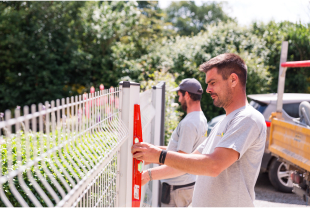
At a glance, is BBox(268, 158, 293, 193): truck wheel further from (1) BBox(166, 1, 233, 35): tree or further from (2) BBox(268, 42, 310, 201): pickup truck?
(1) BBox(166, 1, 233, 35): tree

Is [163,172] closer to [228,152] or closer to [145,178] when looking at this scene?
[145,178]

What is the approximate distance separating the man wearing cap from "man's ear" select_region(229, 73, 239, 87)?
3.45ft

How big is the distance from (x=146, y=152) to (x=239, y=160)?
0.62 meters

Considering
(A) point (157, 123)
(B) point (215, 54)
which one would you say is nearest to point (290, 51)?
(B) point (215, 54)

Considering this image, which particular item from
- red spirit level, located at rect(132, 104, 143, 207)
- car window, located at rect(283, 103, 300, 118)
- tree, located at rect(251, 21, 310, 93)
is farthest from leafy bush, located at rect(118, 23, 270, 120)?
red spirit level, located at rect(132, 104, 143, 207)

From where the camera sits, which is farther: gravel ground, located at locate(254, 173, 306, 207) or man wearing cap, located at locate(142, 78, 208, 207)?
gravel ground, located at locate(254, 173, 306, 207)

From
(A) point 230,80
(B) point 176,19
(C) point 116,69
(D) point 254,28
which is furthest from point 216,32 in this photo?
(B) point 176,19

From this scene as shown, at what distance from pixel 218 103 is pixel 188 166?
52 cm

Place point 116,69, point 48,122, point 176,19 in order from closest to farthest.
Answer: point 48,122
point 116,69
point 176,19

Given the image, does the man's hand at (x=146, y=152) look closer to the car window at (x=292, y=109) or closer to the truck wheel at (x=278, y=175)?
the car window at (x=292, y=109)

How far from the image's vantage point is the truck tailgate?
379 centimetres

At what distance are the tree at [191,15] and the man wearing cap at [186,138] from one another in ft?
119

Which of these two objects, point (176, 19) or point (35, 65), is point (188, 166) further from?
point (176, 19)

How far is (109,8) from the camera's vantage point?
50.2 feet
